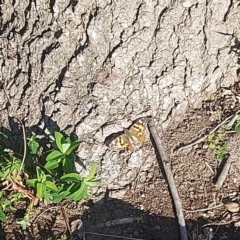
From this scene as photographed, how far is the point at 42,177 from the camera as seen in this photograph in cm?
247

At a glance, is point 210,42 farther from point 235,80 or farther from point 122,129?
point 122,129

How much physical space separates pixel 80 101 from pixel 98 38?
28 centimetres

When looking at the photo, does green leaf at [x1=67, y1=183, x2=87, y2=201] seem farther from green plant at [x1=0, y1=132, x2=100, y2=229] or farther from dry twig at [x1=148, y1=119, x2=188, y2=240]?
dry twig at [x1=148, y1=119, x2=188, y2=240]

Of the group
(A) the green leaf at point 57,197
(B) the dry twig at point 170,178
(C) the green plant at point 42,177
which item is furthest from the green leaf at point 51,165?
(B) the dry twig at point 170,178

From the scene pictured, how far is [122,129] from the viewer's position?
2.67 m

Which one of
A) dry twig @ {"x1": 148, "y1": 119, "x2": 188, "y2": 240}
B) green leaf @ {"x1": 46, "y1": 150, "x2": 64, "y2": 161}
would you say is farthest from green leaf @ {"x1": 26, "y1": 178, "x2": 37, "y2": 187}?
dry twig @ {"x1": 148, "y1": 119, "x2": 188, "y2": 240}

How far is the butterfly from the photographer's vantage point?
2.66 meters

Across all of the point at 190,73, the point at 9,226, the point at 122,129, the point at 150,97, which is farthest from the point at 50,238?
the point at 190,73

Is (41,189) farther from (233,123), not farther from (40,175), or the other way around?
(233,123)

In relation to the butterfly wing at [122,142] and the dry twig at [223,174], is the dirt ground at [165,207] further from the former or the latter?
the butterfly wing at [122,142]

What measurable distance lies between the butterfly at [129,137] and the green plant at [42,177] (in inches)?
7.0

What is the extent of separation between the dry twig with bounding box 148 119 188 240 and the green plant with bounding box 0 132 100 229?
303mm

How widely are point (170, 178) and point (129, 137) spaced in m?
0.24

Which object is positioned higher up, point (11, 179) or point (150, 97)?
point (150, 97)
